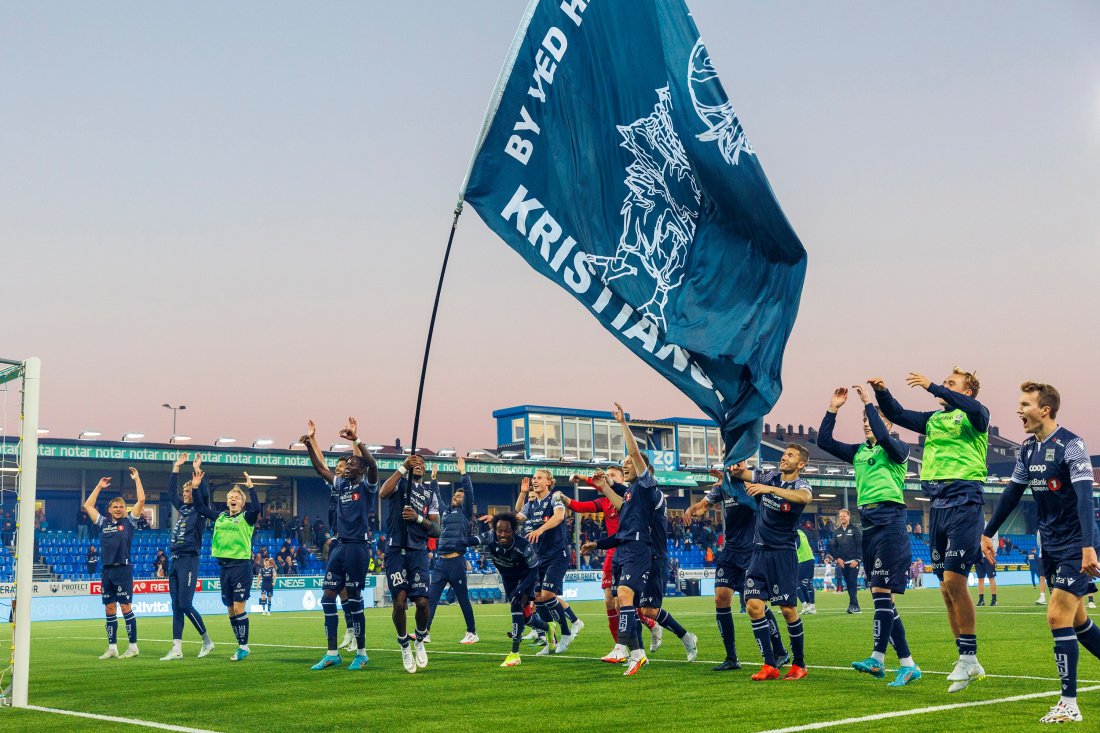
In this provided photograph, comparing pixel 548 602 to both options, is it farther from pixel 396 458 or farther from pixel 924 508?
pixel 924 508

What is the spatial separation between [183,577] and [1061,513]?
501 inches

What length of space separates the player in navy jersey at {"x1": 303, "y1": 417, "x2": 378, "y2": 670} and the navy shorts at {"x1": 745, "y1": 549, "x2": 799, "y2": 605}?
16.6 feet

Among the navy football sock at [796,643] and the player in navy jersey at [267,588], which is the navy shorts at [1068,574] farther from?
the player in navy jersey at [267,588]

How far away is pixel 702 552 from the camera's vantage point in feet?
200

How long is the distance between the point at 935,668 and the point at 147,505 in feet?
169

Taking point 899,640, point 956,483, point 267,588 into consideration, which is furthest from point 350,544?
point 267,588

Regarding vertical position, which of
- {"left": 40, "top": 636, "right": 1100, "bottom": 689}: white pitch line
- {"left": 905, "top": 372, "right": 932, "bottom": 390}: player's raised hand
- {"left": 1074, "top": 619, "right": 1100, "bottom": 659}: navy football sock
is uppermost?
{"left": 905, "top": 372, "right": 932, "bottom": 390}: player's raised hand

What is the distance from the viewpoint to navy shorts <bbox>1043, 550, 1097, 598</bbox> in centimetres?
875

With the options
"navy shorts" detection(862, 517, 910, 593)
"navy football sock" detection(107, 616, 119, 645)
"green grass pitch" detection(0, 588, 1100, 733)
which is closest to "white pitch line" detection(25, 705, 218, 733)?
"green grass pitch" detection(0, 588, 1100, 733)

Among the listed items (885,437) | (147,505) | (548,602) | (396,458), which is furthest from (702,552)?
(885,437)

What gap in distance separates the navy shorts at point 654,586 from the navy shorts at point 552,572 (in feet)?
7.82

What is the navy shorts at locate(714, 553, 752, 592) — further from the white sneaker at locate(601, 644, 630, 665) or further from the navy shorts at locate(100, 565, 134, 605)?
the navy shorts at locate(100, 565, 134, 605)

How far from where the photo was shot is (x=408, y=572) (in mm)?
14016

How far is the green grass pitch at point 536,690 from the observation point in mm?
9070
